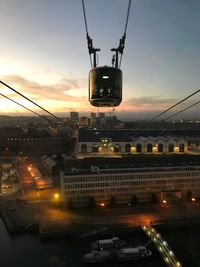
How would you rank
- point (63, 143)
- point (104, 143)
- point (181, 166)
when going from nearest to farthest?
1. point (181, 166)
2. point (104, 143)
3. point (63, 143)

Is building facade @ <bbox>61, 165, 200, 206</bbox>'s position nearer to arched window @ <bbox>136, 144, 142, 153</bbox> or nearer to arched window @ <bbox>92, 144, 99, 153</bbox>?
arched window @ <bbox>136, 144, 142, 153</bbox>

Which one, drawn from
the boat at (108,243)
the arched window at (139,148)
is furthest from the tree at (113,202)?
the arched window at (139,148)

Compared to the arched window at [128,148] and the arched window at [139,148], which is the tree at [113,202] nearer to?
the arched window at [128,148]

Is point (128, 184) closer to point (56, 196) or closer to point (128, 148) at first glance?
point (56, 196)

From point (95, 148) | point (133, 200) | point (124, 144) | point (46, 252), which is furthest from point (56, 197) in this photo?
point (124, 144)

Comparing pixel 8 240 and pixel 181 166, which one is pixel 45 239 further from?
pixel 181 166

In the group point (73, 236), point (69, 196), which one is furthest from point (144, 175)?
point (73, 236)
